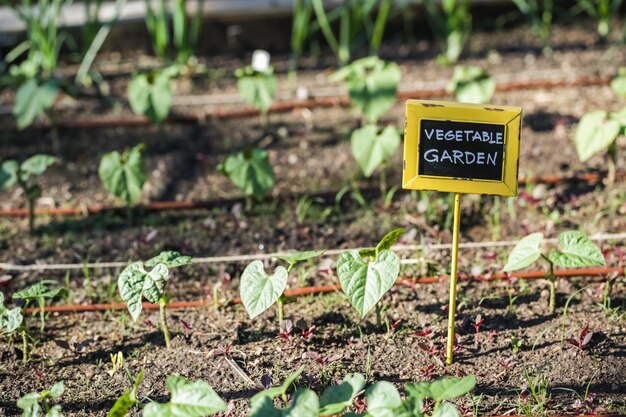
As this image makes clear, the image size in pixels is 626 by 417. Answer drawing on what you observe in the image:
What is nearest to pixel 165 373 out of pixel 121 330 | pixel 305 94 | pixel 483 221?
pixel 121 330

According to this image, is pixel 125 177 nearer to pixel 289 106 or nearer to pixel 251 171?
pixel 251 171

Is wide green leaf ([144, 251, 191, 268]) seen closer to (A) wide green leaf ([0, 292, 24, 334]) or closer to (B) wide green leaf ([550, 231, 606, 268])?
(A) wide green leaf ([0, 292, 24, 334])

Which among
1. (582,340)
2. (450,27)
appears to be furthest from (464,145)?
(450,27)

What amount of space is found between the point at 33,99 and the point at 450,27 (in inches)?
72.2

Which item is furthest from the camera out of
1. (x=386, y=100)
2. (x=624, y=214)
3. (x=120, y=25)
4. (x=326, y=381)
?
(x=120, y=25)

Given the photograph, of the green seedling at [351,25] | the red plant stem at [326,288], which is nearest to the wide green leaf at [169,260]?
the red plant stem at [326,288]

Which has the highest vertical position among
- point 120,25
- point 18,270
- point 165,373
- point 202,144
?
point 120,25

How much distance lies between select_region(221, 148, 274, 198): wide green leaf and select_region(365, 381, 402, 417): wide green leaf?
1108mm

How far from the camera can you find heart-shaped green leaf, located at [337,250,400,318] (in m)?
1.84

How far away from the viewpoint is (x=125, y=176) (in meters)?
2.54

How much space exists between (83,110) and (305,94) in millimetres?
966

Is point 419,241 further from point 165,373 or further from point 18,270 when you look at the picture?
point 18,270

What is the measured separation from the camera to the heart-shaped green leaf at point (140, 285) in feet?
6.25

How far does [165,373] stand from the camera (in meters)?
1.99
